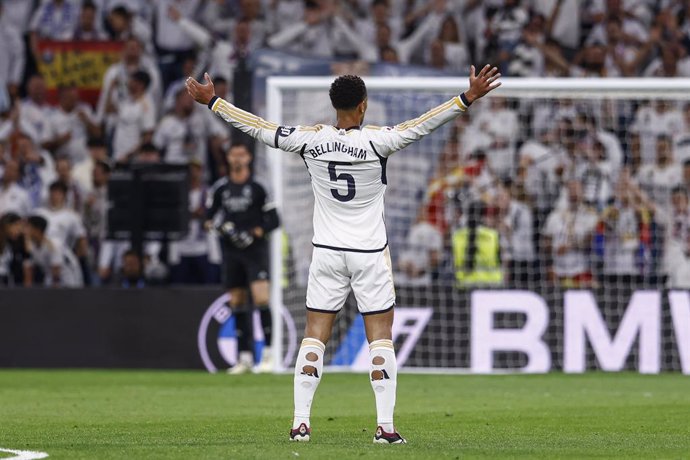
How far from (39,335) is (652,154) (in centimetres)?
794

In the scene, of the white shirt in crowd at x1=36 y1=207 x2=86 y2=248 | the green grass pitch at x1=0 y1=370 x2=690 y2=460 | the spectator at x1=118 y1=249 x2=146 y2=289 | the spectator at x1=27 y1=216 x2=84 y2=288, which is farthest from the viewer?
the white shirt in crowd at x1=36 y1=207 x2=86 y2=248

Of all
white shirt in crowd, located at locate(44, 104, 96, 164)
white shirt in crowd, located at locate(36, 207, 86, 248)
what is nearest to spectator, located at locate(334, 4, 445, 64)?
white shirt in crowd, located at locate(44, 104, 96, 164)

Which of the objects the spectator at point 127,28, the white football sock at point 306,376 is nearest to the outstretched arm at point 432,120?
the white football sock at point 306,376

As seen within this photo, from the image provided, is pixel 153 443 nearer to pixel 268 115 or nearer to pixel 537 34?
pixel 268 115

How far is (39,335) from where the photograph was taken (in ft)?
58.6

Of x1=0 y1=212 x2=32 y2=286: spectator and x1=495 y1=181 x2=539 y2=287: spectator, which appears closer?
x1=495 y1=181 x2=539 y2=287: spectator

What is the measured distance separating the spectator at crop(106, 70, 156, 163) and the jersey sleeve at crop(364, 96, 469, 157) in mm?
12977

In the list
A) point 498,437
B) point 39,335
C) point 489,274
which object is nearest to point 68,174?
point 39,335

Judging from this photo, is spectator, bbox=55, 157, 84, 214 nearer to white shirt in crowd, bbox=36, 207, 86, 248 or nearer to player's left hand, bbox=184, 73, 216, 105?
white shirt in crowd, bbox=36, 207, 86, 248

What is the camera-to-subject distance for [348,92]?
8695 millimetres

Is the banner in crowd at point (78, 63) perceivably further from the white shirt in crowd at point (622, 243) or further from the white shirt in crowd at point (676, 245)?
the white shirt in crowd at point (676, 245)

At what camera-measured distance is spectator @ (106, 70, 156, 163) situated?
70.4 feet

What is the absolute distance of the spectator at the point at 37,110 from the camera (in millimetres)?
21938

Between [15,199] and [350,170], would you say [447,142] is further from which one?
[350,170]
